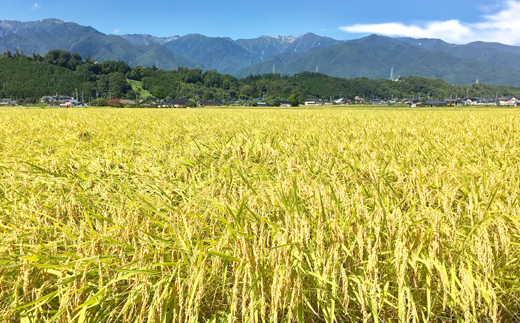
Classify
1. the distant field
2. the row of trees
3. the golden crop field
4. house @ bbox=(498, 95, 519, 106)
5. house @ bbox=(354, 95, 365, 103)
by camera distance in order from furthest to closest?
house @ bbox=(354, 95, 365, 103), the distant field, house @ bbox=(498, 95, 519, 106), the row of trees, the golden crop field

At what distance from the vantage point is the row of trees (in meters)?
123

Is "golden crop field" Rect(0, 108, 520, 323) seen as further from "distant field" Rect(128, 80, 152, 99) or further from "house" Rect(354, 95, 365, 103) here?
"house" Rect(354, 95, 365, 103)

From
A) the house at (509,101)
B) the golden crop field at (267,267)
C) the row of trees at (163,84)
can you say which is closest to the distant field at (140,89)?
the row of trees at (163,84)

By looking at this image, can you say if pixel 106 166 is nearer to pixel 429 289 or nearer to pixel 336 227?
pixel 336 227

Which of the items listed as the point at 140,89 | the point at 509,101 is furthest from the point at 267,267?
the point at 509,101

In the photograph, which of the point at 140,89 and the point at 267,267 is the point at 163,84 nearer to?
the point at 140,89

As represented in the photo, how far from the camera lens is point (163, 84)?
16362 cm

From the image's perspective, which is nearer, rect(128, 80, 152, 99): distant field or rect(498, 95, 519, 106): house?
rect(498, 95, 519, 106): house

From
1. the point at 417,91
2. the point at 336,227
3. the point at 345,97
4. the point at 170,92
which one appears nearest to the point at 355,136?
the point at 336,227

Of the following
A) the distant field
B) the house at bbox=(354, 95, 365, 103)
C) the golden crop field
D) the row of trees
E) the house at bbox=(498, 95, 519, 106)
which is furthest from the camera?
the house at bbox=(354, 95, 365, 103)

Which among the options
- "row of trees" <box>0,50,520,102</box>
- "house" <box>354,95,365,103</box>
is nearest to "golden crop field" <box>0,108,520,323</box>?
"row of trees" <box>0,50,520,102</box>

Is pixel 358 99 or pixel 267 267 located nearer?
pixel 267 267

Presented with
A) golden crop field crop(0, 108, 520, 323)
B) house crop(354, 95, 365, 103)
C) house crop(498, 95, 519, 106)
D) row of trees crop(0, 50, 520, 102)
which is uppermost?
row of trees crop(0, 50, 520, 102)

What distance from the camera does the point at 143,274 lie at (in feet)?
4.61
